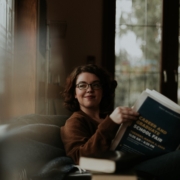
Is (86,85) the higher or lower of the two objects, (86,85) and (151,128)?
the higher

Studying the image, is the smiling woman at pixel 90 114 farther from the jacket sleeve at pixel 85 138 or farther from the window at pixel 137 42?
the window at pixel 137 42

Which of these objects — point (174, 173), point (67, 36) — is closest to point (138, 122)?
point (174, 173)

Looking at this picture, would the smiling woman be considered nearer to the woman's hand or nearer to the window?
the woman's hand

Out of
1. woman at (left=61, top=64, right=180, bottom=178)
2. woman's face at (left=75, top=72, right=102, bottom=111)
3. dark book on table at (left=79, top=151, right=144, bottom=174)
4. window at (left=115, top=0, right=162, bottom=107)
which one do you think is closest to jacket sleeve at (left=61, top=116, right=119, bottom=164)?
woman at (left=61, top=64, right=180, bottom=178)

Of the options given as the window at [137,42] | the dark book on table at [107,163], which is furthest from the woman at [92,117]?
the window at [137,42]

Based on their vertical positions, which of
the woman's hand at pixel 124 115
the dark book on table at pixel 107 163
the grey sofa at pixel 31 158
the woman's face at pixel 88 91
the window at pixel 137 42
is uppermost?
the window at pixel 137 42

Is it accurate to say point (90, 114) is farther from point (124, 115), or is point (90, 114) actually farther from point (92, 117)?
point (124, 115)

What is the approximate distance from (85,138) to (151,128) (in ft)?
0.83

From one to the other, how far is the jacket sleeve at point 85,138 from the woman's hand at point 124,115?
0.03 meters

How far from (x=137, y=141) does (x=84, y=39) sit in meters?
2.79

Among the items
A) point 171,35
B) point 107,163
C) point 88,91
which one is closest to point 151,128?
point 88,91

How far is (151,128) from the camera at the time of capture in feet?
4.33

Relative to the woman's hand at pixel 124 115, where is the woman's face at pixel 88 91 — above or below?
above

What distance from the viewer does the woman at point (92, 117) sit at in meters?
1.33
